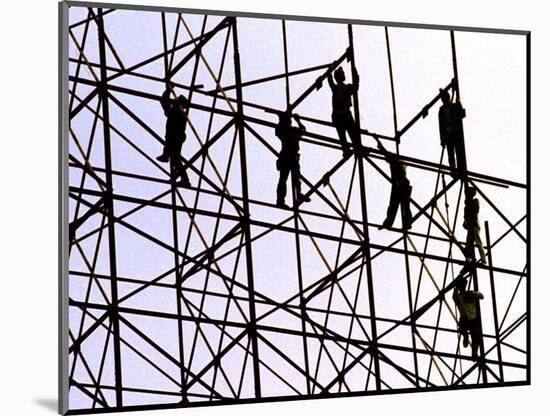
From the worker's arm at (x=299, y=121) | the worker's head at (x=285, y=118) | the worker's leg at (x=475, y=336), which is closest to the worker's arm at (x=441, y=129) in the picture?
the worker's arm at (x=299, y=121)

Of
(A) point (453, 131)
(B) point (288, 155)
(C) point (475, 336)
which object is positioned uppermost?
(A) point (453, 131)

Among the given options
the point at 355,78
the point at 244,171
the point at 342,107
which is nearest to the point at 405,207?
the point at 342,107

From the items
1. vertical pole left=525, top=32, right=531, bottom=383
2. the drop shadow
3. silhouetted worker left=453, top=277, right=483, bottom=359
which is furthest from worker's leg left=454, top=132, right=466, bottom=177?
the drop shadow

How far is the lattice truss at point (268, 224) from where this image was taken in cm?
850

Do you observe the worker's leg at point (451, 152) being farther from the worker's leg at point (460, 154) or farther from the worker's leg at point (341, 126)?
the worker's leg at point (341, 126)

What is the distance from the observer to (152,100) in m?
8.61

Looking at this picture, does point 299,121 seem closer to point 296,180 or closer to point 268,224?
point 296,180

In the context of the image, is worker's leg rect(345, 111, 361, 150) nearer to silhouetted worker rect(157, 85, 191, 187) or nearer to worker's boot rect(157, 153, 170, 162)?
silhouetted worker rect(157, 85, 191, 187)

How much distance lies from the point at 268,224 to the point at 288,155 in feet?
1.60

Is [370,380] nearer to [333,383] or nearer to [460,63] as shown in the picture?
[333,383]

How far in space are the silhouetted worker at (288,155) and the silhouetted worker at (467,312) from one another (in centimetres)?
142

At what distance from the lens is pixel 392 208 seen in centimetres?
938

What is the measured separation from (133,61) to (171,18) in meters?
0.39

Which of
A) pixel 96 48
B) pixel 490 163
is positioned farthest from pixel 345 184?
pixel 96 48
